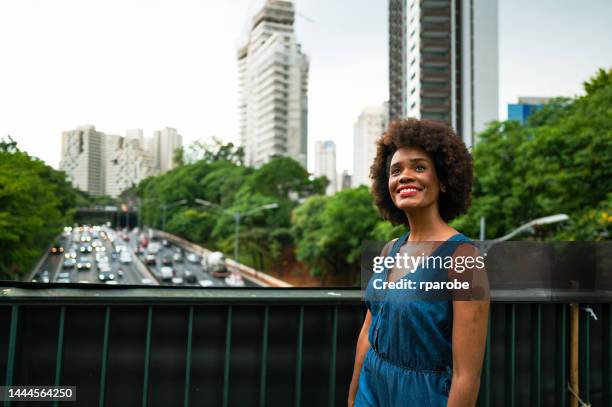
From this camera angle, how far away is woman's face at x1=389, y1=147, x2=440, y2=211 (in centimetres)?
136

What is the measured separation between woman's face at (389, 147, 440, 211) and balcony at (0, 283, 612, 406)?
78 centimetres

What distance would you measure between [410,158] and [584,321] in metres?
1.50

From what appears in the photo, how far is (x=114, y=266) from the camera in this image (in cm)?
3178

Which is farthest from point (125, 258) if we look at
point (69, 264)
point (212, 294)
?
point (212, 294)

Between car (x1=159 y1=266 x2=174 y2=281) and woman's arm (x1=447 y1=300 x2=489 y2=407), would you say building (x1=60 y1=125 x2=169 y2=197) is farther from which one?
woman's arm (x1=447 y1=300 x2=489 y2=407)

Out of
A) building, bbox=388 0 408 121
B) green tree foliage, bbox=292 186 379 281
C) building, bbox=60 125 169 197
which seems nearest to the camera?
building, bbox=60 125 169 197

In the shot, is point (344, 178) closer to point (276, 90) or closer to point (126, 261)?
point (276, 90)

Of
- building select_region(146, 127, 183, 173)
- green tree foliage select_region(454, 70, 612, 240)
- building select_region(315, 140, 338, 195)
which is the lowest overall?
green tree foliage select_region(454, 70, 612, 240)

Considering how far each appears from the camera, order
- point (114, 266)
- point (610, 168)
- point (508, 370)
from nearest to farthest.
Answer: point (508, 370), point (610, 168), point (114, 266)

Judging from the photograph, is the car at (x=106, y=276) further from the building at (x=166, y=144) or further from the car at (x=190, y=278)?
the building at (x=166, y=144)

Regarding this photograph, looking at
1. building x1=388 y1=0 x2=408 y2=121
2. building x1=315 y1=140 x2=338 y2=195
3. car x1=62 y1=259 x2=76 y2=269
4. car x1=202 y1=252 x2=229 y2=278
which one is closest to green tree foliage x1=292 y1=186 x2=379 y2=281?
car x1=202 y1=252 x2=229 y2=278

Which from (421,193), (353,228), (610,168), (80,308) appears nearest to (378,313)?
(421,193)

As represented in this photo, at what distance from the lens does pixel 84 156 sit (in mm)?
21891

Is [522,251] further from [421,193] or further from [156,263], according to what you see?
[156,263]
